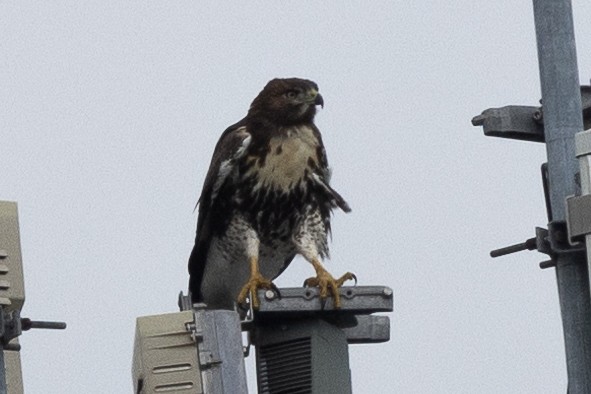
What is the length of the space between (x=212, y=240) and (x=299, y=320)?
13.0 feet

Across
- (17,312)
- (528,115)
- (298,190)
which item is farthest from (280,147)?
(17,312)

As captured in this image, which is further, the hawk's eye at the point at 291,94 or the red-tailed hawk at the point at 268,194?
the hawk's eye at the point at 291,94

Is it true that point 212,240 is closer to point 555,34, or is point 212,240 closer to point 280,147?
point 280,147

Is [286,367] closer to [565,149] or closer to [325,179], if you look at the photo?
[565,149]

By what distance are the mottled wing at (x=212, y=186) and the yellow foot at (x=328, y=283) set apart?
129 centimetres

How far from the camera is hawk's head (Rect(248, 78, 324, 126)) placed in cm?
1057

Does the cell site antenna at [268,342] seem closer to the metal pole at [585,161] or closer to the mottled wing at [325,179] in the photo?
the metal pole at [585,161]

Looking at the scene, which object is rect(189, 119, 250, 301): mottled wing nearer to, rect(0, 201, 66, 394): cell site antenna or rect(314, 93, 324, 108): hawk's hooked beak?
rect(314, 93, 324, 108): hawk's hooked beak

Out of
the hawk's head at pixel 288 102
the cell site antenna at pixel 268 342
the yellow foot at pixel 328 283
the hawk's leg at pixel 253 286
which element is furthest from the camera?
the hawk's head at pixel 288 102

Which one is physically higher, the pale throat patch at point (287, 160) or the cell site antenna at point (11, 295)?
the pale throat patch at point (287, 160)

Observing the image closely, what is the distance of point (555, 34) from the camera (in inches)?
273

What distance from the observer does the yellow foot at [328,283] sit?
22.9 feet

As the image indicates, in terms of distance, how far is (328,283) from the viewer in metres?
8.08

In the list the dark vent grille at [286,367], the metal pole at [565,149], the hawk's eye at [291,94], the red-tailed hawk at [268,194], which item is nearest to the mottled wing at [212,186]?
the red-tailed hawk at [268,194]
